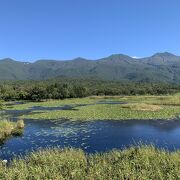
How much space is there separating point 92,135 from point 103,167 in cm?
3058

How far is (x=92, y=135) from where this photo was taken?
5466 centimetres

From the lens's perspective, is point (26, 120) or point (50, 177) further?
point (26, 120)

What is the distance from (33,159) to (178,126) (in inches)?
1664

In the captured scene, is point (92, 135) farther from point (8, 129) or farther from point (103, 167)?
point (103, 167)

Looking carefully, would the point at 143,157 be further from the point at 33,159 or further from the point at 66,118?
the point at 66,118

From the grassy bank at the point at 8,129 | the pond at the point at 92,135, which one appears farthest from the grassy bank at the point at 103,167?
the grassy bank at the point at 8,129

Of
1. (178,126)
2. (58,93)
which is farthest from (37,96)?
(178,126)

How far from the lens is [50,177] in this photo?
22219 mm

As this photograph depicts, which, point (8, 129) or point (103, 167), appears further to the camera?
point (8, 129)

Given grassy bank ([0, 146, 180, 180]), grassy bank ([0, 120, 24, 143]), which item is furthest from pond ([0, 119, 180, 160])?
grassy bank ([0, 146, 180, 180])

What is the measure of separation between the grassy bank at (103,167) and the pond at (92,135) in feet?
45.2

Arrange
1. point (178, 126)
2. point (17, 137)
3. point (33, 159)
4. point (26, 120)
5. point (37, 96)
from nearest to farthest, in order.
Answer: point (33, 159) → point (17, 137) → point (178, 126) → point (26, 120) → point (37, 96)

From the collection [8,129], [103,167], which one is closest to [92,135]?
[8,129]

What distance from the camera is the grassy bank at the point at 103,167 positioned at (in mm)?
22062
